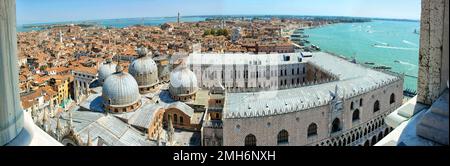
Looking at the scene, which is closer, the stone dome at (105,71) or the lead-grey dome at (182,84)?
the lead-grey dome at (182,84)

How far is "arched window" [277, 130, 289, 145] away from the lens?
Answer: 22.0 ft

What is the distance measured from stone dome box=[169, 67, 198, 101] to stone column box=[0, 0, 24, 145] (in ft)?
22.3

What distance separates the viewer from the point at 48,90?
11.7 metres

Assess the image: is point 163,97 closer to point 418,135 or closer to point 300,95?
point 300,95

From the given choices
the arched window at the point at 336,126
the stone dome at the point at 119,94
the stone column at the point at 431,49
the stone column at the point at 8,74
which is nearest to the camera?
the stone column at the point at 8,74

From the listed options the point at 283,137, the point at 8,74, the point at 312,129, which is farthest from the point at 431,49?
the point at 312,129

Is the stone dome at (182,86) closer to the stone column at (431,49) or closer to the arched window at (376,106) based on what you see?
the arched window at (376,106)

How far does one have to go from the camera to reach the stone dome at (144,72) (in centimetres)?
874

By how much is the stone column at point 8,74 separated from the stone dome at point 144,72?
750 cm

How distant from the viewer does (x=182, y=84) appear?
8.13 meters

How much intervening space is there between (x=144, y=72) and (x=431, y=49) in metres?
7.81

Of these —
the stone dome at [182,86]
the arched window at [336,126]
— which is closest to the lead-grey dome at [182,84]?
the stone dome at [182,86]

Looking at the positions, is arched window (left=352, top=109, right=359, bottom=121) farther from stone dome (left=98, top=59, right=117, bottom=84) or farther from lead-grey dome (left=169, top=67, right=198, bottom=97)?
stone dome (left=98, top=59, right=117, bottom=84)

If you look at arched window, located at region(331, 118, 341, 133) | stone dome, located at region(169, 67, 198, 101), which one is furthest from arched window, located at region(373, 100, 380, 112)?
stone dome, located at region(169, 67, 198, 101)
